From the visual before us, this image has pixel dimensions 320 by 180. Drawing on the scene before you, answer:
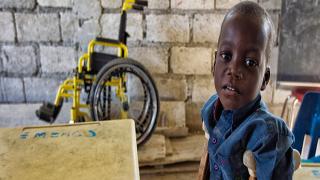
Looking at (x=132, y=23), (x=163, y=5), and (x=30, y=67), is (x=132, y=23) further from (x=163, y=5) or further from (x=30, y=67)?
(x=30, y=67)

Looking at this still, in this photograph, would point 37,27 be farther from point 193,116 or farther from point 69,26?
point 193,116

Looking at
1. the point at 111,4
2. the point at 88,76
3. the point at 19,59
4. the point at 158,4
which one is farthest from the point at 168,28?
the point at 19,59

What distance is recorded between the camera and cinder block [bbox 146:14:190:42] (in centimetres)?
229

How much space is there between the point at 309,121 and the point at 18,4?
206cm

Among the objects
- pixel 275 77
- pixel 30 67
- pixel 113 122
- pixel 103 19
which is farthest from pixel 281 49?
pixel 30 67

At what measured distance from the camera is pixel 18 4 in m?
2.27

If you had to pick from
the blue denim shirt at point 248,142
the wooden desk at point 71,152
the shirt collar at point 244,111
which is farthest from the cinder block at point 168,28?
the shirt collar at point 244,111

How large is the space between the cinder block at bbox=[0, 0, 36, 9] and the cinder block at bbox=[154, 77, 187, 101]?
106 cm

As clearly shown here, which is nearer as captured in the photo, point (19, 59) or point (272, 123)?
point (272, 123)

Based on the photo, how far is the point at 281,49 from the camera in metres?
2.31

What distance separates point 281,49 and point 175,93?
2.81 feet

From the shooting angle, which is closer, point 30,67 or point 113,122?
point 113,122

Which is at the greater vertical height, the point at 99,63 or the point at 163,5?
the point at 163,5

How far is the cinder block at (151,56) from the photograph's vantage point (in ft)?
7.69
